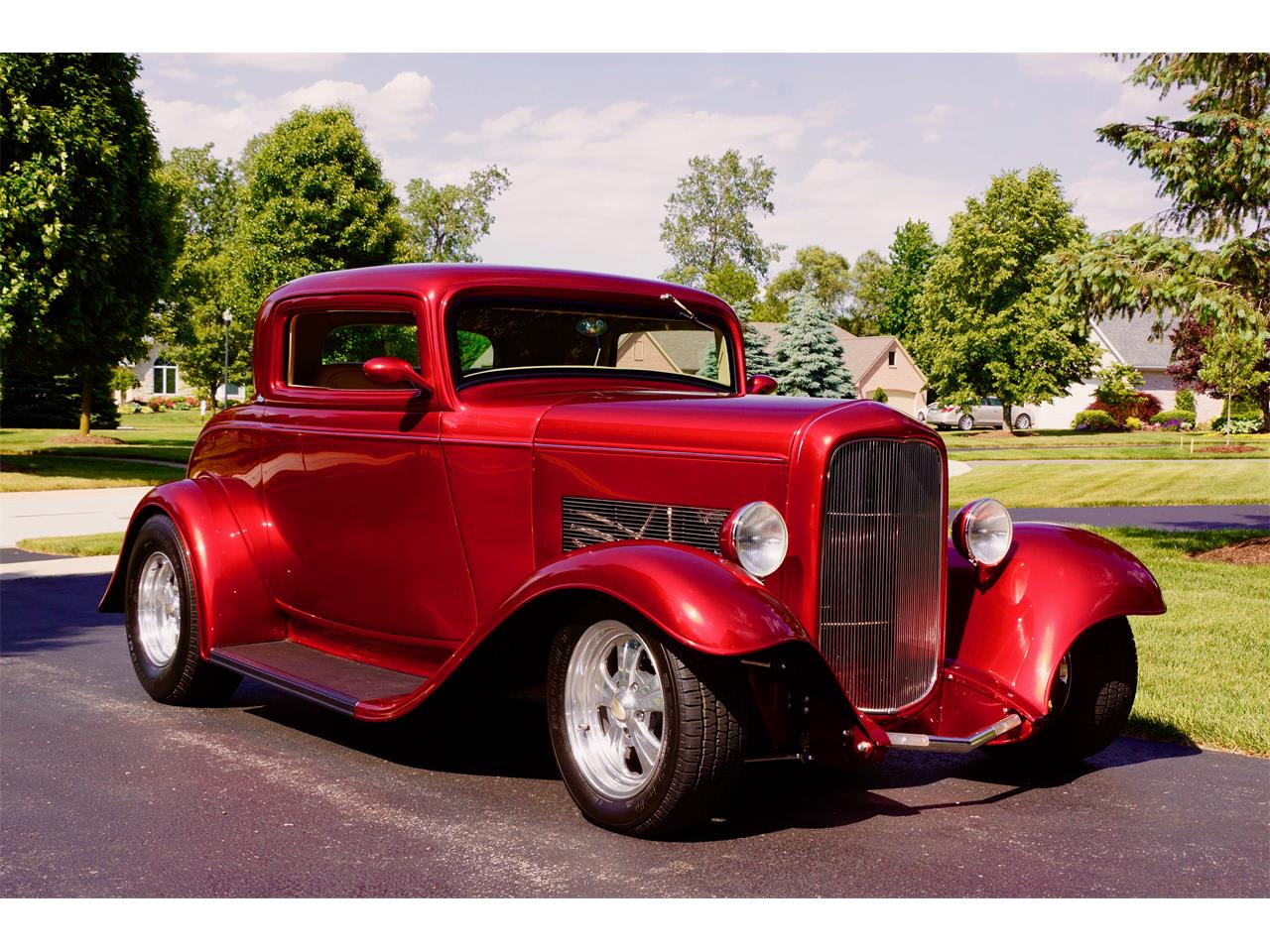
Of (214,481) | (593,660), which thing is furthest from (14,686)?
(593,660)

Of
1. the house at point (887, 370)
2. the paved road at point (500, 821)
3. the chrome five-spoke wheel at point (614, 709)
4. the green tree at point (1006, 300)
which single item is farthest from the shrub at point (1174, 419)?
the chrome five-spoke wheel at point (614, 709)

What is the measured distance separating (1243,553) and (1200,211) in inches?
138

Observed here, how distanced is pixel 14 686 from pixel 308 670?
2142 mm

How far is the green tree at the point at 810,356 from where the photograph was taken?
134 ft

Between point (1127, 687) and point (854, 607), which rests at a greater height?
point (854, 607)

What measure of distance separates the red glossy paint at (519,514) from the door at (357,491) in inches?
0.5

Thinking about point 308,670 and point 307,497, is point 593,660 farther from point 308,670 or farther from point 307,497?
point 307,497

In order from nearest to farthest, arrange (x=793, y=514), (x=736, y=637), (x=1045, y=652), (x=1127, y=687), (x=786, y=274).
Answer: (x=736, y=637) < (x=793, y=514) < (x=1045, y=652) < (x=1127, y=687) < (x=786, y=274)

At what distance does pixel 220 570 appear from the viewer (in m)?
6.03

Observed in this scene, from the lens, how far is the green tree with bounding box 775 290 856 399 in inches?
1610

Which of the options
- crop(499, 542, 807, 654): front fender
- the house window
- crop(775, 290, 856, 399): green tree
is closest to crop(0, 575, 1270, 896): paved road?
crop(499, 542, 807, 654): front fender

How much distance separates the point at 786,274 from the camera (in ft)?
312

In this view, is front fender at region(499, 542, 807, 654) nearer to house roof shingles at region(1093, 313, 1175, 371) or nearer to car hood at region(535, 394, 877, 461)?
car hood at region(535, 394, 877, 461)

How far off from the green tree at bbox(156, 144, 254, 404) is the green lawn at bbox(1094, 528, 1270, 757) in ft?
69.6
